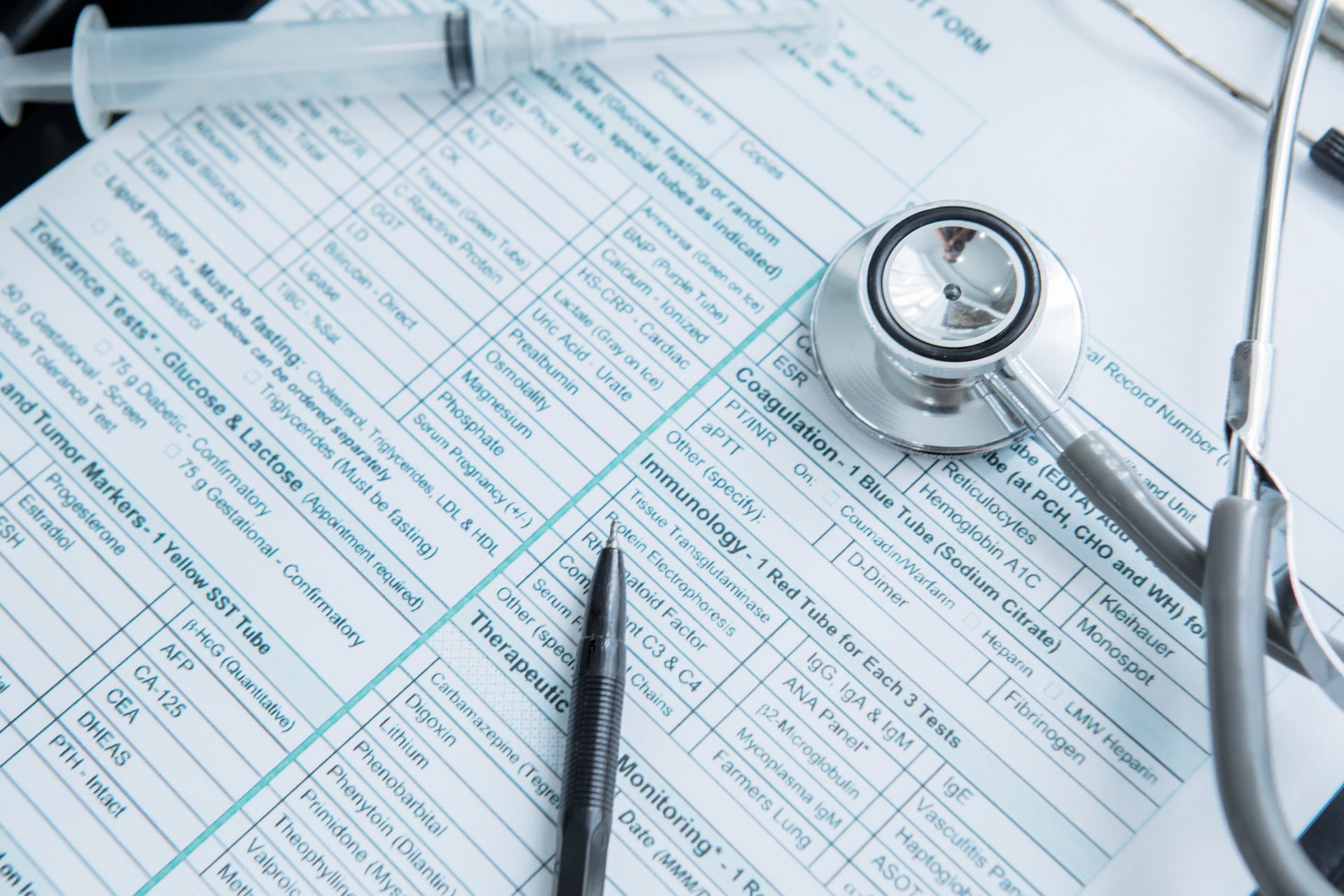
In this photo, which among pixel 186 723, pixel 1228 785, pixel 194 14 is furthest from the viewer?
pixel 194 14

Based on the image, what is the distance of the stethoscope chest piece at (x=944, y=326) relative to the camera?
0.51m

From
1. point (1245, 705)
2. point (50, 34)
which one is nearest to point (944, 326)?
point (1245, 705)

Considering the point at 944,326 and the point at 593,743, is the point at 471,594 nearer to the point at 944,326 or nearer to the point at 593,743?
the point at 593,743

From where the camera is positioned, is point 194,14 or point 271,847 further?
point 194,14

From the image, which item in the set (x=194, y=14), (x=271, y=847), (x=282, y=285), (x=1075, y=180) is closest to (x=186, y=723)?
(x=271, y=847)

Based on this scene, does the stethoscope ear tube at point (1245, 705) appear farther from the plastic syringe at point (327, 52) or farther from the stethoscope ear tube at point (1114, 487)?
the plastic syringe at point (327, 52)

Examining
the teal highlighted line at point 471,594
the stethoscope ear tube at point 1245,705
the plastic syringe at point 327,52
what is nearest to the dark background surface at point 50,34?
the plastic syringe at point 327,52

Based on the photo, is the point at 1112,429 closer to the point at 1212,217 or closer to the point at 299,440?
the point at 1212,217

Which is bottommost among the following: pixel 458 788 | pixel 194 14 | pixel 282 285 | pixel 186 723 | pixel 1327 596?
pixel 1327 596

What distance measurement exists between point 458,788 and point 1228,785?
13.4 inches

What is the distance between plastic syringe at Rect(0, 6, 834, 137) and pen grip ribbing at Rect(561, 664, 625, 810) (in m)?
0.37

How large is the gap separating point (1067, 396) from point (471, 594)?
327 millimetres

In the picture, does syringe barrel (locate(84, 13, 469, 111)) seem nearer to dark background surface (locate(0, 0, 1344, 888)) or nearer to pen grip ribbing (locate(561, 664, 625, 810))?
dark background surface (locate(0, 0, 1344, 888))

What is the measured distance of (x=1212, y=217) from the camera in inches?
23.0
